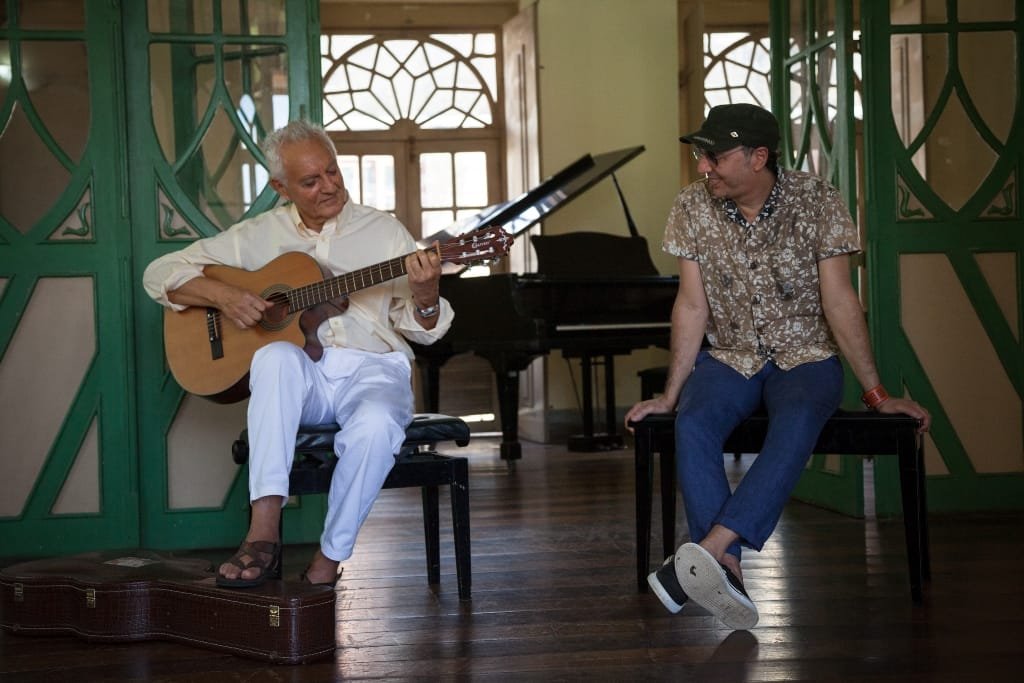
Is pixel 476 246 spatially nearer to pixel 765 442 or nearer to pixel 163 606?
pixel 765 442

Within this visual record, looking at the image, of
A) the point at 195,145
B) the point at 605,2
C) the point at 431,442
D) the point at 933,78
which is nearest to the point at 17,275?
the point at 195,145

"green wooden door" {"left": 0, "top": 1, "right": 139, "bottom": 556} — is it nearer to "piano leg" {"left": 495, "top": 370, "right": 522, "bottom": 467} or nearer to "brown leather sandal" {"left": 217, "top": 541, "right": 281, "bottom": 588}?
"brown leather sandal" {"left": 217, "top": 541, "right": 281, "bottom": 588}

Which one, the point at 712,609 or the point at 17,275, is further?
the point at 17,275

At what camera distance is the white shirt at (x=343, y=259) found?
2.97 m

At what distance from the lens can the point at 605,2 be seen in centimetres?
733

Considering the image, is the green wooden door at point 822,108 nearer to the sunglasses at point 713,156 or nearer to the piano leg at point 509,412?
the sunglasses at point 713,156

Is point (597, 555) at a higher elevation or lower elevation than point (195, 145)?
lower

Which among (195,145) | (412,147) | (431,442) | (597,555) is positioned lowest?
(597,555)

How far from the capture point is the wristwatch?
2.85m

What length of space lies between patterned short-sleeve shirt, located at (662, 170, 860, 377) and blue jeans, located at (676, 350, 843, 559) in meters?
0.05

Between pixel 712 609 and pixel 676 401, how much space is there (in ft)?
2.04

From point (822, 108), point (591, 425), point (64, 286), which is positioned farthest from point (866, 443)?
point (591, 425)

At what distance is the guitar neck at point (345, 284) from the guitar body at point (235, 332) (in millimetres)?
32

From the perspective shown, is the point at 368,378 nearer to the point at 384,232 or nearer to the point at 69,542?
the point at 384,232
